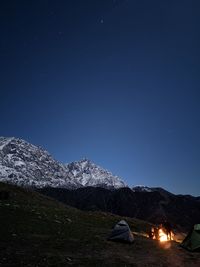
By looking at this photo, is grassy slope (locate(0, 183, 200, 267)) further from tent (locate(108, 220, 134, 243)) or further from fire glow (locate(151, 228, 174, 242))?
fire glow (locate(151, 228, 174, 242))

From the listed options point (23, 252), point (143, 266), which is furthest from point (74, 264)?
point (143, 266)

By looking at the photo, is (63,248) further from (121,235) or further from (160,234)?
(160,234)

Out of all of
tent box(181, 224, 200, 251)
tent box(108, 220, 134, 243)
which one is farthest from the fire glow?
tent box(108, 220, 134, 243)

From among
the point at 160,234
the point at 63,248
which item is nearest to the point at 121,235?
the point at 63,248

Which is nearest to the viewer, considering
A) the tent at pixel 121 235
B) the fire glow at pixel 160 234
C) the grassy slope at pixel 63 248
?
the grassy slope at pixel 63 248

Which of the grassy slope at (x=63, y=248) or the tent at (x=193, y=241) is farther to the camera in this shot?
the tent at (x=193, y=241)

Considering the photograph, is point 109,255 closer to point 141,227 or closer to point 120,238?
point 120,238

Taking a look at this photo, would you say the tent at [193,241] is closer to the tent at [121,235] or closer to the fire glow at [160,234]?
the tent at [121,235]

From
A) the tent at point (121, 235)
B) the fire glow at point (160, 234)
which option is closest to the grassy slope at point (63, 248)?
the tent at point (121, 235)

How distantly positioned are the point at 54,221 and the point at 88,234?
4951 mm

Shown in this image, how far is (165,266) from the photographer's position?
24.1 m

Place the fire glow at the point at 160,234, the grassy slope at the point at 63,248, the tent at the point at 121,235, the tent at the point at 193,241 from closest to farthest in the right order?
the grassy slope at the point at 63,248, the tent at the point at 193,241, the tent at the point at 121,235, the fire glow at the point at 160,234

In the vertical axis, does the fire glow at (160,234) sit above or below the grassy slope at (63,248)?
above

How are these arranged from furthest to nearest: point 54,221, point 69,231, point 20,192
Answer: point 20,192
point 54,221
point 69,231
